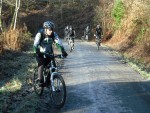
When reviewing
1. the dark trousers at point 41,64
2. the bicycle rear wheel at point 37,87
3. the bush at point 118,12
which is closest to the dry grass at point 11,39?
the bicycle rear wheel at point 37,87

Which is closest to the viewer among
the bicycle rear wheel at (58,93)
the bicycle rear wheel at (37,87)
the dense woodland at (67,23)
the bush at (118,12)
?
the bicycle rear wheel at (58,93)

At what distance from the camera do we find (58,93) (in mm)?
10281

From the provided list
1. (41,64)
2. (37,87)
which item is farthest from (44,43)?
(37,87)

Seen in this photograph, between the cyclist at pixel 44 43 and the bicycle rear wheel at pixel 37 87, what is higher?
the cyclist at pixel 44 43

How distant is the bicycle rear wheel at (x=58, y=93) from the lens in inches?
395

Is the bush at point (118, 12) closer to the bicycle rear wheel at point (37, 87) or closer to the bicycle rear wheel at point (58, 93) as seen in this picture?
the bicycle rear wheel at point (37, 87)

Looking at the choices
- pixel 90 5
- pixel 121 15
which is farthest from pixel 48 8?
pixel 121 15

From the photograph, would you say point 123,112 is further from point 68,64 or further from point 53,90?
point 68,64

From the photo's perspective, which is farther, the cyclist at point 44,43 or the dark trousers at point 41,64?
the dark trousers at point 41,64

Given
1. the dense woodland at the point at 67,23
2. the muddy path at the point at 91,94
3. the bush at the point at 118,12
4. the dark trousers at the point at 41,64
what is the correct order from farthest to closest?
the bush at the point at 118,12 < the dense woodland at the point at 67,23 < the dark trousers at the point at 41,64 < the muddy path at the point at 91,94

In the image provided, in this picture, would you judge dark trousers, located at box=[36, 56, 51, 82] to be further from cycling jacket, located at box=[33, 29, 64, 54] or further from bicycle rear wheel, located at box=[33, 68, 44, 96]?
bicycle rear wheel, located at box=[33, 68, 44, 96]

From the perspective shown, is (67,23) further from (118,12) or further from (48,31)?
(48,31)

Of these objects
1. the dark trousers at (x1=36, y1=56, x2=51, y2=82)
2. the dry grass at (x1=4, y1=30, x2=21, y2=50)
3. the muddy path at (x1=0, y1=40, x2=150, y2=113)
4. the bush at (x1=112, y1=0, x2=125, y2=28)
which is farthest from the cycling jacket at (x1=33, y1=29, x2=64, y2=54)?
the bush at (x1=112, y1=0, x2=125, y2=28)

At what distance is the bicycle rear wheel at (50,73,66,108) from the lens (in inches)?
395
